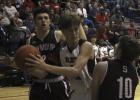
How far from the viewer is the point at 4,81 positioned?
10188mm

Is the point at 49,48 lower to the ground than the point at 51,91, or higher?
higher

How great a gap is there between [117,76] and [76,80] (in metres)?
0.90

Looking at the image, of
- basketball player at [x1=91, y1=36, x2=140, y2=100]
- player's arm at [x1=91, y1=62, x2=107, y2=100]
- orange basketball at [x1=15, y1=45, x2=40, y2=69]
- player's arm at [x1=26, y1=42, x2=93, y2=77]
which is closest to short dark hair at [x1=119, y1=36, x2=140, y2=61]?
basketball player at [x1=91, y1=36, x2=140, y2=100]

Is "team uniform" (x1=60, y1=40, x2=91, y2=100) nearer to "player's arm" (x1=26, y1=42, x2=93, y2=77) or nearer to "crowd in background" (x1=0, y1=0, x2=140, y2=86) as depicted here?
"player's arm" (x1=26, y1=42, x2=93, y2=77)

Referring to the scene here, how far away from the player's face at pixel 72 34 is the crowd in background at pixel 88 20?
4083 millimetres

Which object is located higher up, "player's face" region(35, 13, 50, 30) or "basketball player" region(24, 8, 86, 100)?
"player's face" region(35, 13, 50, 30)

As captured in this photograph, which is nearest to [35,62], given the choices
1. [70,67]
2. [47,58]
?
[70,67]

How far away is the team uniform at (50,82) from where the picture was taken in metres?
4.22

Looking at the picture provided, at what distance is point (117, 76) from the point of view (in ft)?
10.5

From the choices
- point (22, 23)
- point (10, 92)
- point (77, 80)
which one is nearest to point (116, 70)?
point (77, 80)

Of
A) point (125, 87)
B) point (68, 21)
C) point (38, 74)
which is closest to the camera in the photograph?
point (125, 87)

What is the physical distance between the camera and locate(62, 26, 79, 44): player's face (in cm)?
366

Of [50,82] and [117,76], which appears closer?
[117,76]

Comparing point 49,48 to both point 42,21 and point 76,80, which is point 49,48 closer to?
point 42,21
